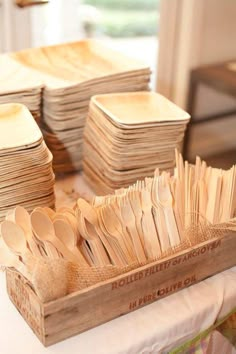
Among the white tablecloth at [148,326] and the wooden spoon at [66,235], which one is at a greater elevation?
the wooden spoon at [66,235]

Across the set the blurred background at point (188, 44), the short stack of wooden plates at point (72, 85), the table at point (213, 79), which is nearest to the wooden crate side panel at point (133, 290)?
the short stack of wooden plates at point (72, 85)

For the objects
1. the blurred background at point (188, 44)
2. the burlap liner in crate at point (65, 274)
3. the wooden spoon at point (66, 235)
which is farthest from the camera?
the blurred background at point (188, 44)

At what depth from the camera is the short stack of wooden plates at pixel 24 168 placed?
2.87 feet

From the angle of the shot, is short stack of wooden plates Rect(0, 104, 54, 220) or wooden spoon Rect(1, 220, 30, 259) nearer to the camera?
wooden spoon Rect(1, 220, 30, 259)

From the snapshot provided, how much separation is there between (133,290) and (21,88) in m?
0.53

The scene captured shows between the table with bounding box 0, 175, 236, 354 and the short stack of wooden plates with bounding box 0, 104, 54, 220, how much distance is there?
0.14 meters

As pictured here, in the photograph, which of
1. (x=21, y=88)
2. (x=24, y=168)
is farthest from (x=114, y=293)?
(x=21, y=88)

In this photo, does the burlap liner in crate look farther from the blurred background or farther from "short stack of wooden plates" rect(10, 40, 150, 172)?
the blurred background

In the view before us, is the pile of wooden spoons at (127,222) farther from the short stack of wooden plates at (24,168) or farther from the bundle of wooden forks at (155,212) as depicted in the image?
the short stack of wooden plates at (24,168)

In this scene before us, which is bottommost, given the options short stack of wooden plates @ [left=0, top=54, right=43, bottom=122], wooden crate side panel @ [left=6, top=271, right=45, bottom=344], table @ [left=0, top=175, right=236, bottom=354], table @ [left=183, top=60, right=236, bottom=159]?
table @ [left=183, top=60, right=236, bottom=159]

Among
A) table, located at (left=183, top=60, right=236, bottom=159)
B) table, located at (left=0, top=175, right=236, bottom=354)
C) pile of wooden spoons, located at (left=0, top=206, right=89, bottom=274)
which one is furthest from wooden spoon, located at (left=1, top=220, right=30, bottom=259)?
table, located at (left=183, top=60, right=236, bottom=159)

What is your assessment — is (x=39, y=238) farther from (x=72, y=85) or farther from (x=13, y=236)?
(x=72, y=85)

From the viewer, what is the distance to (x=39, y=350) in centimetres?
70

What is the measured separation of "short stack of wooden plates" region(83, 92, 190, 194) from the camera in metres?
1.02
